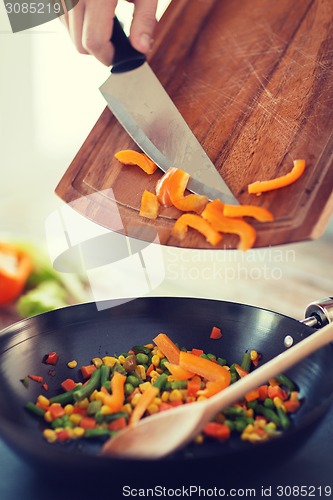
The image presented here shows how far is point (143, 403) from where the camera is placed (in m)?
1.26

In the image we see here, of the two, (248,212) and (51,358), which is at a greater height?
(248,212)

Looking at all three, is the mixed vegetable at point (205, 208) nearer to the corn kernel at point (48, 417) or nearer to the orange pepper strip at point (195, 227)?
the orange pepper strip at point (195, 227)

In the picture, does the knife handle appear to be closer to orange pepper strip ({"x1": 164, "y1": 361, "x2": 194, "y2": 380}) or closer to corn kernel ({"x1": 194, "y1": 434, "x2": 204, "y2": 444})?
orange pepper strip ({"x1": 164, "y1": 361, "x2": 194, "y2": 380})

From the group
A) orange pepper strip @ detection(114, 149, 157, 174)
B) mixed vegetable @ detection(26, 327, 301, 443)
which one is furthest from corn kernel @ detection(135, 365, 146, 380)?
orange pepper strip @ detection(114, 149, 157, 174)

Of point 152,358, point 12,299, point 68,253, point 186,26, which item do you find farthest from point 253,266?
point 152,358

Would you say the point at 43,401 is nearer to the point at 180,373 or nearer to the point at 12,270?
the point at 180,373

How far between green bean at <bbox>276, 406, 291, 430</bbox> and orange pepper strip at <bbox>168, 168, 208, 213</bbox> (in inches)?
16.6

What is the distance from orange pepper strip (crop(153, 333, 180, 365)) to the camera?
142cm

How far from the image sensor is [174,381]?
135cm

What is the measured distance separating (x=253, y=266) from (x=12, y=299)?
41.0 inches

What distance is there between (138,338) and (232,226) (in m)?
0.40

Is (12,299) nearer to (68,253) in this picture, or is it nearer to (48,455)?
(68,253)

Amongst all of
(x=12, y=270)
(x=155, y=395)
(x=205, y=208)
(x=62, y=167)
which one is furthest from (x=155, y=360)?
(x=62, y=167)

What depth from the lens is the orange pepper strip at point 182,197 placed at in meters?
1.34
